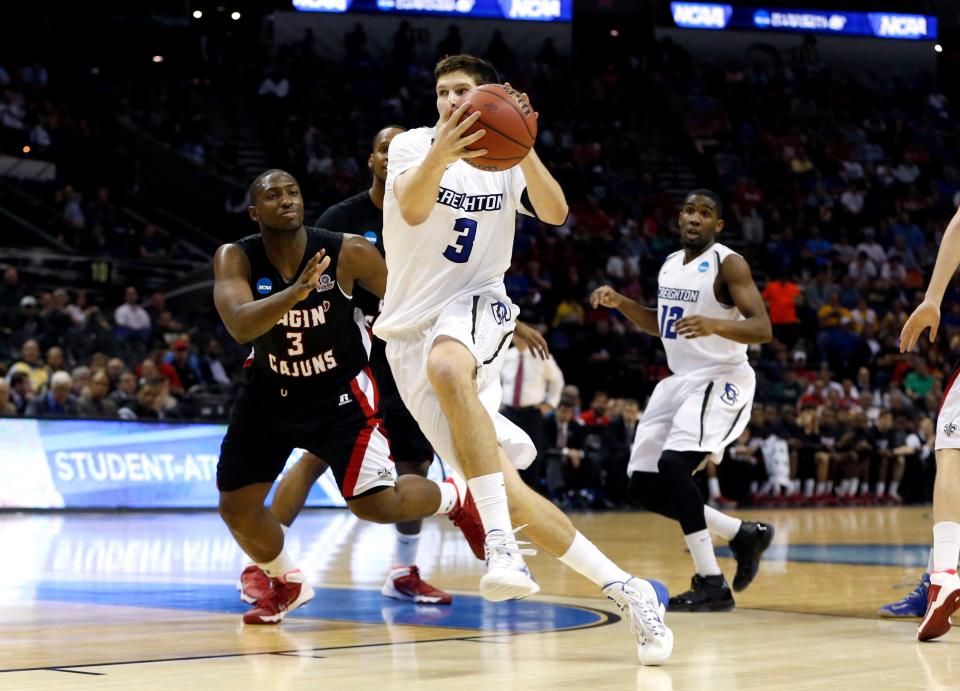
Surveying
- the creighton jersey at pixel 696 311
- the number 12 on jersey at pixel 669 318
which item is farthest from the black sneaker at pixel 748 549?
the number 12 on jersey at pixel 669 318

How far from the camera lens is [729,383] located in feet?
22.5

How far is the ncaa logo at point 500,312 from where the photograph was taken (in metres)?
4.84

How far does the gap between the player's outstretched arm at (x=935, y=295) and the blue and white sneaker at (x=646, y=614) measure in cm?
129

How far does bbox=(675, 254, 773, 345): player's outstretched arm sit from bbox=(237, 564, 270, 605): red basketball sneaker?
2.22 m

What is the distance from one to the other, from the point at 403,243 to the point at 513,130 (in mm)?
698

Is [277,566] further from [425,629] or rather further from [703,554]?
[703,554]

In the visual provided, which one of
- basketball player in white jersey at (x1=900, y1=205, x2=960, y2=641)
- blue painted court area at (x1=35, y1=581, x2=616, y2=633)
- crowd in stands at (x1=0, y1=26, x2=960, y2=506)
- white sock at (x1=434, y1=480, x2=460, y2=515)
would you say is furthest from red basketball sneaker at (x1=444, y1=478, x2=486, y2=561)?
crowd in stands at (x1=0, y1=26, x2=960, y2=506)

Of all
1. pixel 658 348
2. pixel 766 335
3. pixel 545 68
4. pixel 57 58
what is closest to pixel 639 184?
pixel 545 68

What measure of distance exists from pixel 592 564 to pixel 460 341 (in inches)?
34.9

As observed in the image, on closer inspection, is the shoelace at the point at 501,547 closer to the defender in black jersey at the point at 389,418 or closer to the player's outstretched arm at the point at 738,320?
the defender in black jersey at the point at 389,418

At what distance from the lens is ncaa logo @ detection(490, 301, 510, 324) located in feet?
15.9

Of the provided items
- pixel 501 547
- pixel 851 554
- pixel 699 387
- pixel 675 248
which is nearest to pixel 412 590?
pixel 699 387

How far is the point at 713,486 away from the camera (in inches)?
655

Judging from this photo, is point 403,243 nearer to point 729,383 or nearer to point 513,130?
point 513,130
